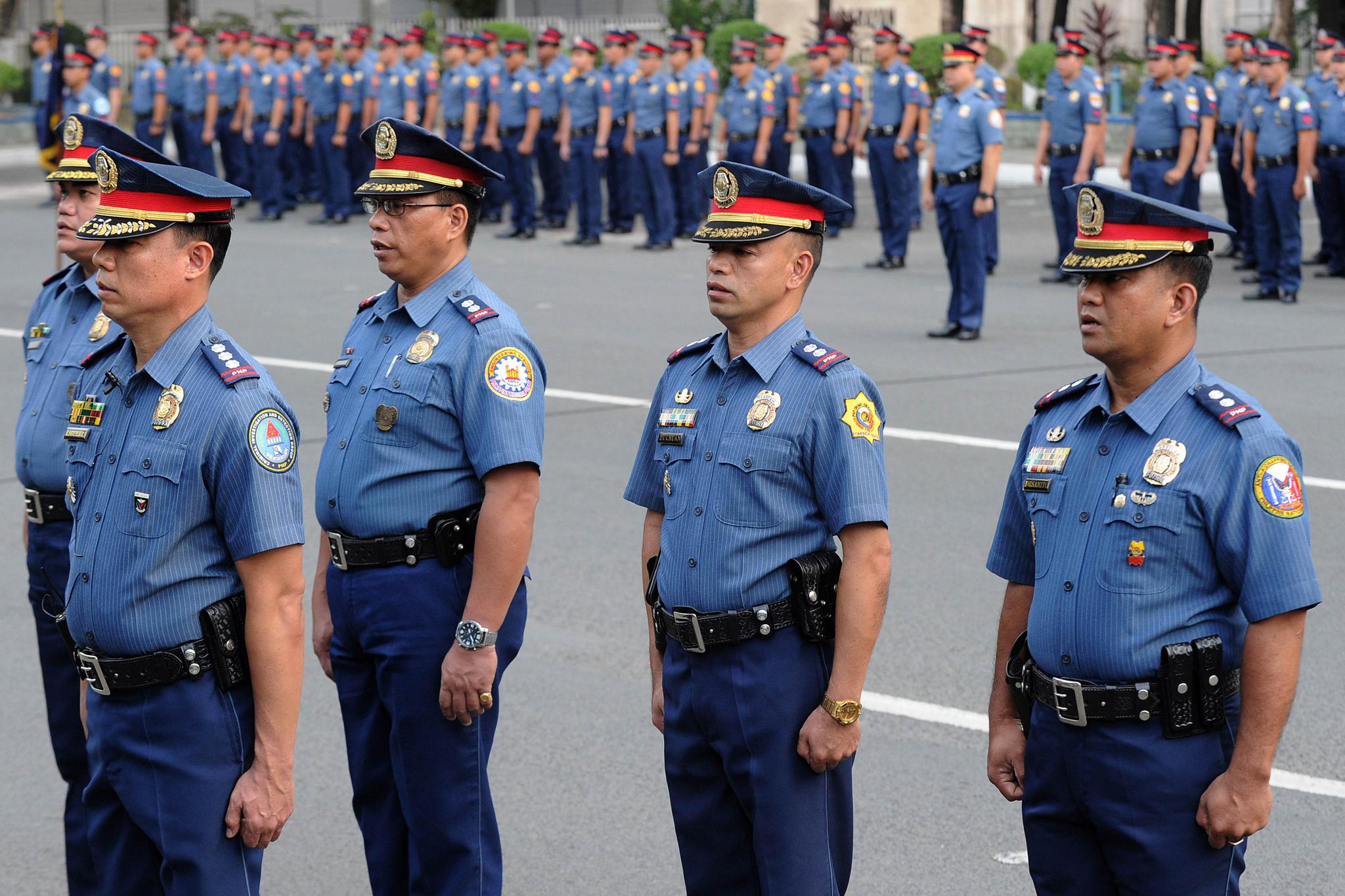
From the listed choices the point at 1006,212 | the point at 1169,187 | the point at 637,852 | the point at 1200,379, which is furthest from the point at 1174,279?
the point at 1006,212

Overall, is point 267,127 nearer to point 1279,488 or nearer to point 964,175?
point 964,175

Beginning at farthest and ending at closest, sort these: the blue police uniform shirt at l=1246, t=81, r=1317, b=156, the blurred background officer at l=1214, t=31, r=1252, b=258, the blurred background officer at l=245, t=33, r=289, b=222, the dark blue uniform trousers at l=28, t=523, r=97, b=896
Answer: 1. the blurred background officer at l=245, t=33, r=289, b=222
2. the blurred background officer at l=1214, t=31, r=1252, b=258
3. the blue police uniform shirt at l=1246, t=81, r=1317, b=156
4. the dark blue uniform trousers at l=28, t=523, r=97, b=896

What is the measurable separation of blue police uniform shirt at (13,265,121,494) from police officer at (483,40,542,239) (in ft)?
48.8

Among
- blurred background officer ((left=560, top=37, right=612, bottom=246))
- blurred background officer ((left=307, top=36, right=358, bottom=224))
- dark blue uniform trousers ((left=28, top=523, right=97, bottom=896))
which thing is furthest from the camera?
blurred background officer ((left=307, top=36, right=358, bottom=224))

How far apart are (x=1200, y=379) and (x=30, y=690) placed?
15.4 ft

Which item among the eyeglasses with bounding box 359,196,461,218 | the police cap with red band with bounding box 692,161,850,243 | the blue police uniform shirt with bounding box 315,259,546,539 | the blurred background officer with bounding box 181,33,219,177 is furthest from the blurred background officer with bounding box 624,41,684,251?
the police cap with red band with bounding box 692,161,850,243

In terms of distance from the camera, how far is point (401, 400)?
167 inches

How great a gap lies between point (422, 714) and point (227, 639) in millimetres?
834

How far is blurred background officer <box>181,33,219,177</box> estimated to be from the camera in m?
23.5

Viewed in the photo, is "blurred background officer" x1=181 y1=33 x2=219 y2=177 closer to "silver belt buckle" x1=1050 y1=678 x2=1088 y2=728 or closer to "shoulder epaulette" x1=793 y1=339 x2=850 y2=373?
"shoulder epaulette" x1=793 y1=339 x2=850 y2=373

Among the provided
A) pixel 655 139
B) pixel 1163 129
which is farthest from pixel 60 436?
pixel 655 139

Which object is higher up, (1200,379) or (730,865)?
(1200,379)

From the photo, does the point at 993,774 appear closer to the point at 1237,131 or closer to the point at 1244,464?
the point at 1244,464

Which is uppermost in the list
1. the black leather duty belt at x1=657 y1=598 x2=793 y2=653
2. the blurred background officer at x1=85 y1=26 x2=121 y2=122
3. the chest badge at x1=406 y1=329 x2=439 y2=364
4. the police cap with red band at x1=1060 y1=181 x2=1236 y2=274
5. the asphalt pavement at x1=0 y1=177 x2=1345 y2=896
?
the blurred background officer at x1=85 y1=26 x2=121 y2=122
